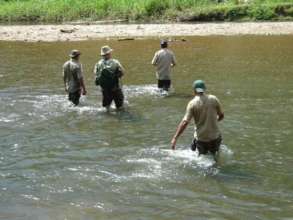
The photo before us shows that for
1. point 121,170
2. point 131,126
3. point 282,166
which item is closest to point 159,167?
point 121,170

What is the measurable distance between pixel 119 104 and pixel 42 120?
221 cm

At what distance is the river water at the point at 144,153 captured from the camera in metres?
9.55

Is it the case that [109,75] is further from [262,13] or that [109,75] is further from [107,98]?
[262,13]

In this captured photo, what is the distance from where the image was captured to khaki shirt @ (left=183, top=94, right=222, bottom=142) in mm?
10695

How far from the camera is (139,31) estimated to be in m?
41.0

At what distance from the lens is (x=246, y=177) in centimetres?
1075

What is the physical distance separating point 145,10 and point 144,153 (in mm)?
38636

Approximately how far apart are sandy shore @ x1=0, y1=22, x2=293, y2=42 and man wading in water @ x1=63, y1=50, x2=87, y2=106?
70.3 feet

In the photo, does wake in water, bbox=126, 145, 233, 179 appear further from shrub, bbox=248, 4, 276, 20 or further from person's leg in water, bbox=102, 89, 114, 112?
shrub, bbox=248, 4, 276, 20

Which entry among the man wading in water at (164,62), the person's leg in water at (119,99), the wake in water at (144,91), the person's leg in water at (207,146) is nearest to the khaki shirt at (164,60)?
the man wading in water at (164,62)

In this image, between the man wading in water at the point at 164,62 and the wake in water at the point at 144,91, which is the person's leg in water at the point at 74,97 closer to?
the wake in water at the point at 144,91

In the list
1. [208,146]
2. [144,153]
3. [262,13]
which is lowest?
[144,153]

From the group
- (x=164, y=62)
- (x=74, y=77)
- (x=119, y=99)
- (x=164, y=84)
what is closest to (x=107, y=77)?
(x=119, y=99)

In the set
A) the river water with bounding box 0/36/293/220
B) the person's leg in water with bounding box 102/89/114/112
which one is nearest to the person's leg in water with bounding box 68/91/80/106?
the river water with bounding box 0/36/293/220
